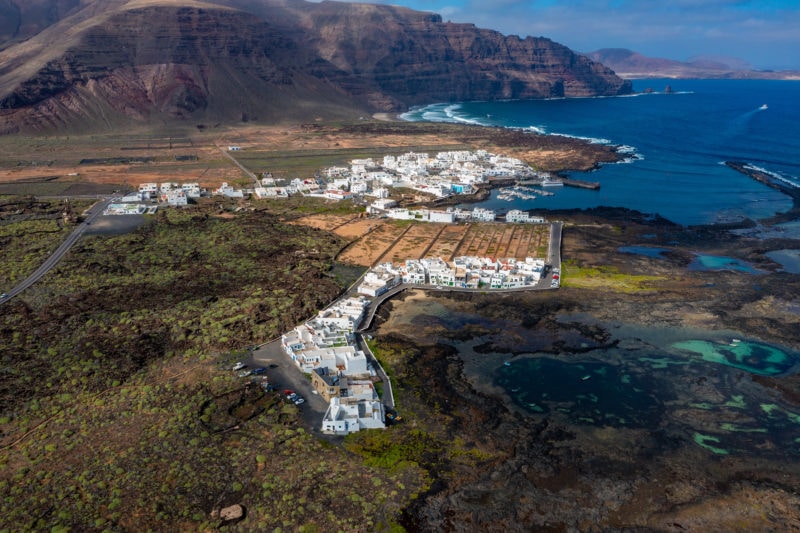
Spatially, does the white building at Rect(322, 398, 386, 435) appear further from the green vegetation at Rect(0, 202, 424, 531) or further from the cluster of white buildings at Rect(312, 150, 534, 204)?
the cluster of white buildings at Rect(312, 150, 534, 204)

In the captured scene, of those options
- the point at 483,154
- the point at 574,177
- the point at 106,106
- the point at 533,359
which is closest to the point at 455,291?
the point at 533,359

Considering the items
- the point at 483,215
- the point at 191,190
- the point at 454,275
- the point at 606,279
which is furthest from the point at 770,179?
the point at 191,190

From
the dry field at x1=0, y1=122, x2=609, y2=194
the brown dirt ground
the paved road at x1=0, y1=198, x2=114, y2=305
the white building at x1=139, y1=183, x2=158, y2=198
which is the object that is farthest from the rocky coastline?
the brown dirt ground

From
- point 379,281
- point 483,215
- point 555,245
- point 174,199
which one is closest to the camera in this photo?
point 379,281

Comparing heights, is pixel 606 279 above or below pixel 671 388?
above

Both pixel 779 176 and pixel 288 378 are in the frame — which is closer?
pixel 288 378

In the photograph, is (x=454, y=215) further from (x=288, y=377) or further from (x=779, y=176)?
(x=779, y=176)

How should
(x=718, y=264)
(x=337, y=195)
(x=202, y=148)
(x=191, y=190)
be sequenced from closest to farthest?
(x=718, y=264) → (x=191, y=190) → (x=337, y=195) → (x=202, y=148)

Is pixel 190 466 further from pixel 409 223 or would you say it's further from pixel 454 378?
pixel 409 223
